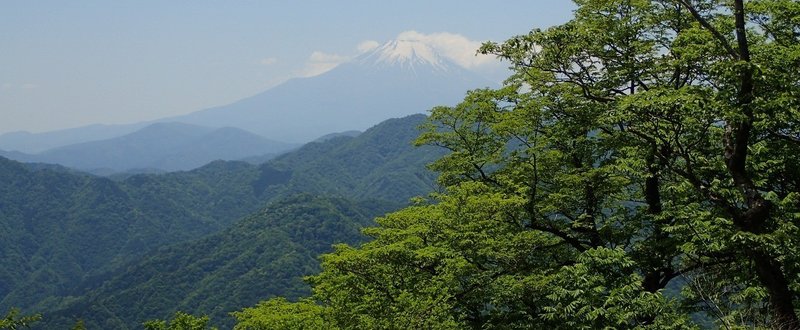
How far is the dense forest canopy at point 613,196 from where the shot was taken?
12391 mm

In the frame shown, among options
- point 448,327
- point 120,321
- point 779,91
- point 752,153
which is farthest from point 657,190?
point 120,321

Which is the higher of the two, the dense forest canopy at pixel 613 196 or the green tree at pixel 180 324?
the dense forest canopy at pixel 613 196

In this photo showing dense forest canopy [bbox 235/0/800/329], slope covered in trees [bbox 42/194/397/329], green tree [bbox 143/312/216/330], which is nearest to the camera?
dense forest canopy [bbox 235/0/800/329]

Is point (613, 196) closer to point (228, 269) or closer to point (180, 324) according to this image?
point (180, 324)

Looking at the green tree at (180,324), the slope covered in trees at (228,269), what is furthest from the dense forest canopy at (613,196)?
the slope covered in trees at (228,269)

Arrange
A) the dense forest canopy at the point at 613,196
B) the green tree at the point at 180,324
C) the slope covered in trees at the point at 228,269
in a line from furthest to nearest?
1. the slope covered in trees at the point at 228,269
2. the green tree at the point at 180,324
3. the dense forest canopy at the point at 613,196

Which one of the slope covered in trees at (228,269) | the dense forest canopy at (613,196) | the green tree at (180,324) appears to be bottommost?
the slope covered in trees at (228,269)

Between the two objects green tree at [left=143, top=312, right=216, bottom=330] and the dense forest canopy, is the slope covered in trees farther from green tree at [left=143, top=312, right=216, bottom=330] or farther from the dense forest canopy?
the dense forest canopy

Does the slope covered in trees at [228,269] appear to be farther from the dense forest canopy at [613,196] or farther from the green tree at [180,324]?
the dense forest canopy at [613,196]

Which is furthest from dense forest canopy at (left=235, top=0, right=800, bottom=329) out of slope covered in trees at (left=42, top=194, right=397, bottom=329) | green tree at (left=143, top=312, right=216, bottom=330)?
slope covered in trees at (left=42, top=194, right=397, bottom=329)

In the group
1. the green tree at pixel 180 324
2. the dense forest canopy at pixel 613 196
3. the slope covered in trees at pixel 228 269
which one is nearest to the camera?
the dense forest canopy at pixel 613 196

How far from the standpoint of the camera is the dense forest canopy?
488 inches

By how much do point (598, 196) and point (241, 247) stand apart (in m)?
145

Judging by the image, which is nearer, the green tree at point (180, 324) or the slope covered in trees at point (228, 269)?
the green tree at point (180, 324)
